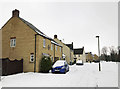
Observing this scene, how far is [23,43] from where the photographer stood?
63.1 ft

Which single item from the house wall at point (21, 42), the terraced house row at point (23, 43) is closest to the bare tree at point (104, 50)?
the terraced house row at point (23, 43)

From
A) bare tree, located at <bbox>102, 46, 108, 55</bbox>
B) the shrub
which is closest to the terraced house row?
the shrub

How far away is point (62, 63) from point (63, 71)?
1.44 meters

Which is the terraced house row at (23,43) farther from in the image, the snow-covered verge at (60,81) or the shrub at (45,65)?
the snow-covered verge at (60,81)

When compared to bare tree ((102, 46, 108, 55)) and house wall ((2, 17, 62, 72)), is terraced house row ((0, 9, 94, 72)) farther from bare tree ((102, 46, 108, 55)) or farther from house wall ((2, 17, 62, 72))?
bare tree ((102, 46, 108, 55))

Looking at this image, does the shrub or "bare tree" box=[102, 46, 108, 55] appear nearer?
the shrub

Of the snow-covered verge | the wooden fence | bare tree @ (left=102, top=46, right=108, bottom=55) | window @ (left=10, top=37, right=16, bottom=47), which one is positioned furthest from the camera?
bare tree @ (left=102, top=46, right=108, bottom=55)

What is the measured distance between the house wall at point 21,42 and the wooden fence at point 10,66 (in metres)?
1.37

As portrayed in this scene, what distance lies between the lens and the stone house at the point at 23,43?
730 inches

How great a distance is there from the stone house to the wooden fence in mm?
1365

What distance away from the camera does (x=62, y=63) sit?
700 inches

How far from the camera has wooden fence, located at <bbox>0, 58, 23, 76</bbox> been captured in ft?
47.6

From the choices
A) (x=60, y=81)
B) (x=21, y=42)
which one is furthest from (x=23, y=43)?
(x=60, y=81)

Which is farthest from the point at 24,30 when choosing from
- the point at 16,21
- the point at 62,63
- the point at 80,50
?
the point at 80,50
